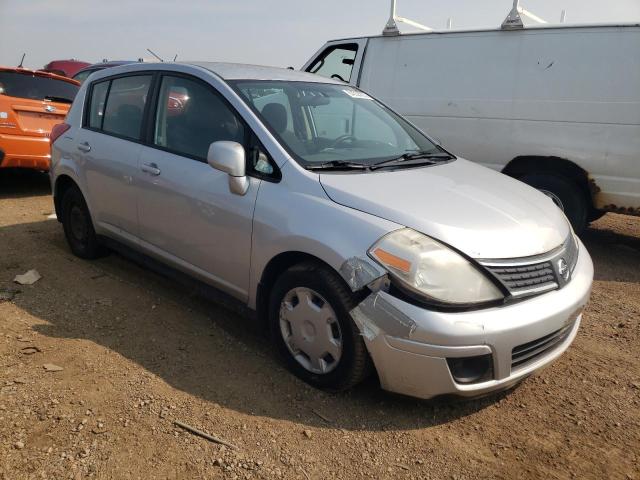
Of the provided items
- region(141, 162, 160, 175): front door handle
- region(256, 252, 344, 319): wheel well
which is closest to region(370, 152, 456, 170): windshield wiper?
region(256, 252, 344, 319): wheel well

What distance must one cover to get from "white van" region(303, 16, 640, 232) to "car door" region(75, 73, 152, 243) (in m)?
3.32

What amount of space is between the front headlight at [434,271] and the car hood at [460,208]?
0.24 ft

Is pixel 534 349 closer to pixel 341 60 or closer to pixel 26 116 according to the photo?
pixel 341 60

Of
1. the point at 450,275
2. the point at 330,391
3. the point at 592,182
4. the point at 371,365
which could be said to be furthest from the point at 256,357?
the point at 592,182

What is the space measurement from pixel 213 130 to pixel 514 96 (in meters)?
3.52

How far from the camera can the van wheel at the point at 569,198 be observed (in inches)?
210

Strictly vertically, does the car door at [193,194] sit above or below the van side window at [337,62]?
below

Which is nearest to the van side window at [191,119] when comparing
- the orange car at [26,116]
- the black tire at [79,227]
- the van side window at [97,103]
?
the van side window at [97,103]

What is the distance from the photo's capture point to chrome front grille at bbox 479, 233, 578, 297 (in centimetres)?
241

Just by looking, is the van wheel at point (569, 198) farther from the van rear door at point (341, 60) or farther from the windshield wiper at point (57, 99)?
the windshield wiper at point (57, 99)

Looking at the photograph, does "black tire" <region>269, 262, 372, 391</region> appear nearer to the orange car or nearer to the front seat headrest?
the front seat headrest

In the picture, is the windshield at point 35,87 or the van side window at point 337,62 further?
the van side window at point 337,62

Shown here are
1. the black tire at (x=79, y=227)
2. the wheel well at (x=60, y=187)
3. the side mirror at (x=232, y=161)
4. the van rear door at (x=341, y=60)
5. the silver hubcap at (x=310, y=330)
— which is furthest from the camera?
the van rear door at (x=341, y=60)

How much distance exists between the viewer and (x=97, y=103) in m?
4.36
